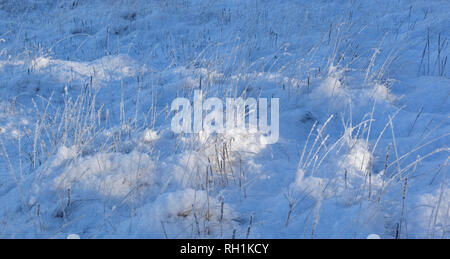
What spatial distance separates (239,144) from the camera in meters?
3.03

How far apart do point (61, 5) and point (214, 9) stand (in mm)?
4581

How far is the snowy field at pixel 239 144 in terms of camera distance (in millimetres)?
2174

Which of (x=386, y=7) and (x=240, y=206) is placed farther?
(x=386, y=7)

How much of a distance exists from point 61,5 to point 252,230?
9843 millimetres

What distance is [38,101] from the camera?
14.6ft

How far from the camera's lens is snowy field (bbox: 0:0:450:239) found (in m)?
2.17

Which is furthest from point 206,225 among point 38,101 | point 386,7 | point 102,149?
point 386,7
